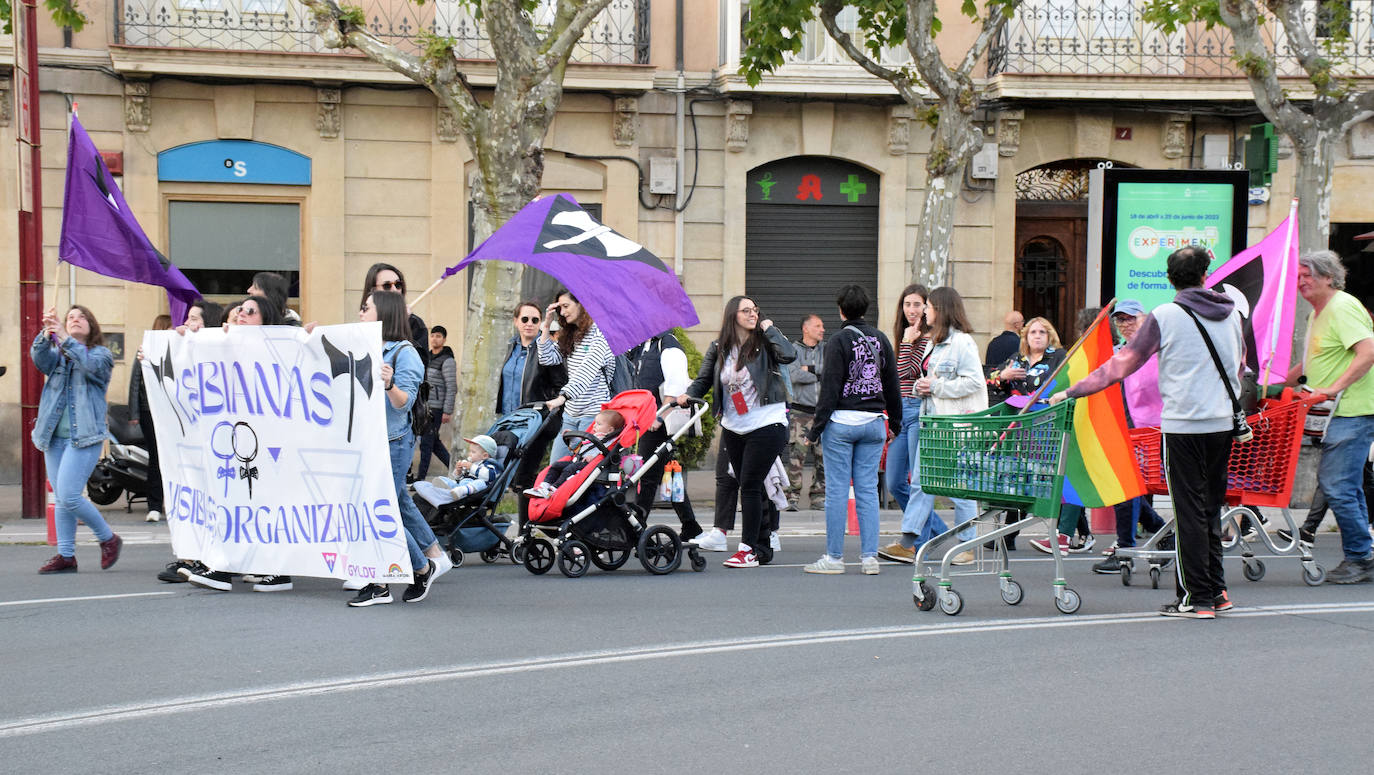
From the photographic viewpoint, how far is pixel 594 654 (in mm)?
6809

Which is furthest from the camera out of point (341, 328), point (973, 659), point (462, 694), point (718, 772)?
point (341, 328)

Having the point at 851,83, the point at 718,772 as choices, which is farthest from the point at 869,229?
the point at 718,772

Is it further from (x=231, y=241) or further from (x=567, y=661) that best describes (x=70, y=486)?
(x=231, y=241)

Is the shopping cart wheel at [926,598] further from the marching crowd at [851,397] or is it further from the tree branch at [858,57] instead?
the tree branch at [858,57]

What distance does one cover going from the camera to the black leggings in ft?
32.1

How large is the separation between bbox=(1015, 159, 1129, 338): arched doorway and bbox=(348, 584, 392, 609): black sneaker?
13.9m

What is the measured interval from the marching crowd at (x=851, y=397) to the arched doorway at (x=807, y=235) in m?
8.62

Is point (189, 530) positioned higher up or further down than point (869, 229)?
further down

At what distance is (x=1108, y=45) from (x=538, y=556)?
1303 cm

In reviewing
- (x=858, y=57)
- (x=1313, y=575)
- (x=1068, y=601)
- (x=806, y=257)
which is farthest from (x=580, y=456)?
(x=806, y=257)

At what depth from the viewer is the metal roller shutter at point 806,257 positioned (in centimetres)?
1978

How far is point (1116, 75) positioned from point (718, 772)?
15809 millimetres

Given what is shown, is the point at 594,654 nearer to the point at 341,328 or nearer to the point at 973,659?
the point at 973,659

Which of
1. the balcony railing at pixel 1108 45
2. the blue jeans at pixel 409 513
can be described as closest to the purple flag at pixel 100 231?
the blue jeans at pixel 409 513
